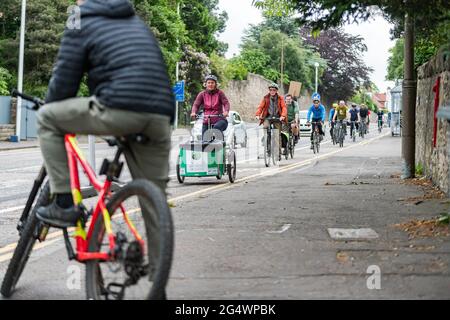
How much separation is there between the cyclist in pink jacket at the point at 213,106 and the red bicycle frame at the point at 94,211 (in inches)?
366

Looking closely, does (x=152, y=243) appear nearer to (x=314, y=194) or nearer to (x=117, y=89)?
(x=117, y=89)

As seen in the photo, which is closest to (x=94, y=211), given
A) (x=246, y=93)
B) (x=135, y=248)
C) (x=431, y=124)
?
(x=135, y=248)

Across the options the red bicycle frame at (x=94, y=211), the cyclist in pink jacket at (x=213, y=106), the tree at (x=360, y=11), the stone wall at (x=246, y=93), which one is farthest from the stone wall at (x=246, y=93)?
the red bicycle frame at (x=94, y=211)

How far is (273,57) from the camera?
92.0 m

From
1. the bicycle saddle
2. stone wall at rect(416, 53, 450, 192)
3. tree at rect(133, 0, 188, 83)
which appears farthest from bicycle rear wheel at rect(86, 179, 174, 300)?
tree at rect(133, 0, 188, 83)

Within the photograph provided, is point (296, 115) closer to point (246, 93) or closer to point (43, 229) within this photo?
point (43, 229)

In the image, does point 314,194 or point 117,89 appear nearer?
point 117,89

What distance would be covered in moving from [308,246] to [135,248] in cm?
299

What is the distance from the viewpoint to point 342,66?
319 ft

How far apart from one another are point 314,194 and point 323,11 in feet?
11.7

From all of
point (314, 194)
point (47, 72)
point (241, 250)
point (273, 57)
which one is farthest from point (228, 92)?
point (241, 250)

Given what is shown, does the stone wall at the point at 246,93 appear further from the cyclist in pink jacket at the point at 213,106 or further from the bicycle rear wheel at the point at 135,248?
the bicycle rear wheel at the point at 135,248

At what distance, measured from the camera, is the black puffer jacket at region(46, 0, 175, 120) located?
421cm

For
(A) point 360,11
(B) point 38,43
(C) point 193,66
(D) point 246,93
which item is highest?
(C) point 193,66
